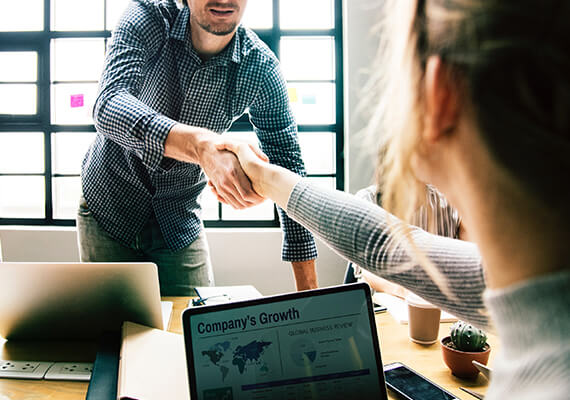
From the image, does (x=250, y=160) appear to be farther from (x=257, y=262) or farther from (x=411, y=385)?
(x=257, y=262)

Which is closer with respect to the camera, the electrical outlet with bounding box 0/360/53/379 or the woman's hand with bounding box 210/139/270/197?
the electrical outlet with bounding box 0/360/53/379

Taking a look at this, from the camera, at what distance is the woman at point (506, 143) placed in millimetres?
334

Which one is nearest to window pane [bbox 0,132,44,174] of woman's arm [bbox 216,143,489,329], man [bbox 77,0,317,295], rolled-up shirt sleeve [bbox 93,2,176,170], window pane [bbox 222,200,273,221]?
window pane [bbox 222,200,273,221]

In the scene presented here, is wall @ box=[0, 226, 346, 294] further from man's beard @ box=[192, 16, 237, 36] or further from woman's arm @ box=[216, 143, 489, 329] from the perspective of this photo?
woman's arm @ box=[216, 143, 489, 329]

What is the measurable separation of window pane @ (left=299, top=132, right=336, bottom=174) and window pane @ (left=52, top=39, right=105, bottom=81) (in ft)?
5.59

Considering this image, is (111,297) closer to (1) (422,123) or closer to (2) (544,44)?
(1) (422,123)

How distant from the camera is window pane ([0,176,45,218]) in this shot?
360 cm

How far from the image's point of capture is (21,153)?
3600 mm

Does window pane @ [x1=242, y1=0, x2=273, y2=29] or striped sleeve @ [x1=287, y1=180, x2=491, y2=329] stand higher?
window pane @ [x1=242, y1=0, x2=273, y2=29]

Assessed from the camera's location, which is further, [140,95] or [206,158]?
[140,95]

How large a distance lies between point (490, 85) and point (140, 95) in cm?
140

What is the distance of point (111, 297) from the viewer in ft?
3.44

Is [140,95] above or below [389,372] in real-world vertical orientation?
above

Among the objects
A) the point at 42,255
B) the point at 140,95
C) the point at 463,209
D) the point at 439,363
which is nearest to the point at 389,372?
the point at 439,363
